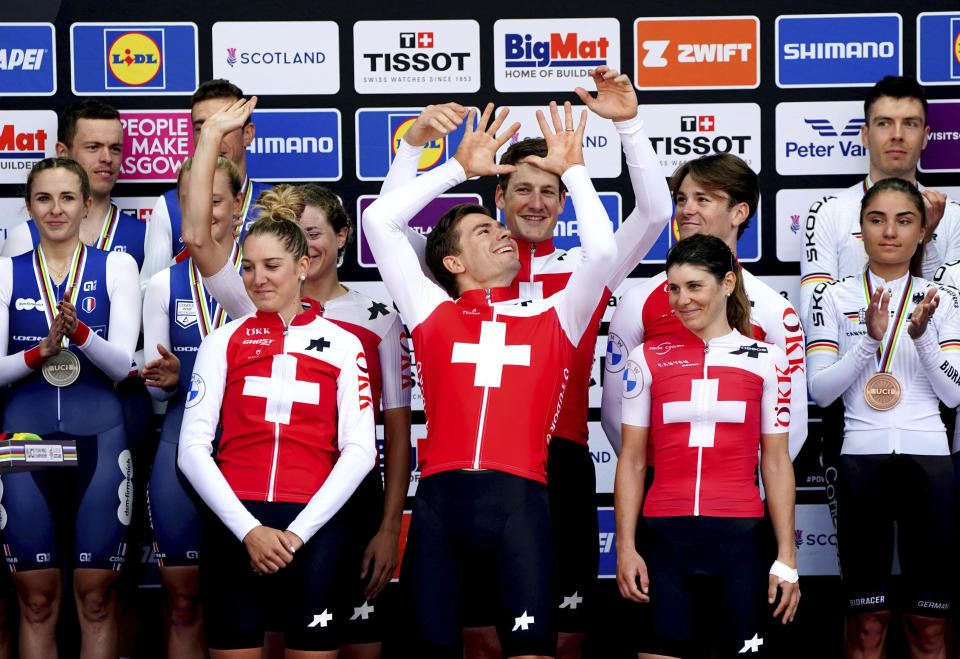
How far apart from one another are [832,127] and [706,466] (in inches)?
92.3

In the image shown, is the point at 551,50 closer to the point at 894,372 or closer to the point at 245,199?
the point at 245,199

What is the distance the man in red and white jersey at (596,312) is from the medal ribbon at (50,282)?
122 cm

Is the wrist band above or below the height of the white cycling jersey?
below

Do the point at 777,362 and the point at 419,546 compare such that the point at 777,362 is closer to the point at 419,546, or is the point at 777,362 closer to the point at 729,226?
the point at 729,226

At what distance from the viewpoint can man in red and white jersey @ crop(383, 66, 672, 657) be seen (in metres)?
3.41

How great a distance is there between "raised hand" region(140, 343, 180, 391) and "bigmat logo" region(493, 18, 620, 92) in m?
1.99

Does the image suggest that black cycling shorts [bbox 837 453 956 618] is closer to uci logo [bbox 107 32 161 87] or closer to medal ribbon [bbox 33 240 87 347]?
medal ribbon [bbox 33 240 87 347]

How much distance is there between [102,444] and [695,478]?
2.04 m

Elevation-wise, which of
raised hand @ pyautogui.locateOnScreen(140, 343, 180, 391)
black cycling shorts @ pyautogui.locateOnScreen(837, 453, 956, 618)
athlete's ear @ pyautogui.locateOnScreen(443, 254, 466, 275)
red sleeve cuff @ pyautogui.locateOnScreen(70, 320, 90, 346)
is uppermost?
athlete's ear @ pyautogui.locateOnScreen(443, 254, 466, 275)

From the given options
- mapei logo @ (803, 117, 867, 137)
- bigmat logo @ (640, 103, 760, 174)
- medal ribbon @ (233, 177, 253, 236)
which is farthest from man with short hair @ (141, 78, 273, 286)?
mapei logo @ (803, 117, 867, 137)

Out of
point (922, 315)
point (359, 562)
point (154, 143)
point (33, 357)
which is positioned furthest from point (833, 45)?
point (33, 357)

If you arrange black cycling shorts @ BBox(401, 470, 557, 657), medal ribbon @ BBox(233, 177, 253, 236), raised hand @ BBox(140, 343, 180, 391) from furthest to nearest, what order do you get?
medal ribbon @ BBox(233, 177, 253, 236) → raised hand @ BBox(140, 343, 180, 391) → black cycling shorts @ BBox(401, 470, 557, 657)

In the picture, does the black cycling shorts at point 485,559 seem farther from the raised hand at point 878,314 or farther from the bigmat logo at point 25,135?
the bigmat logo at point 25,135

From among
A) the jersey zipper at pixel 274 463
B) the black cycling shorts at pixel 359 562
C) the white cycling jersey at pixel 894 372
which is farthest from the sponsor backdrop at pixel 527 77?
the jersey zipper at pixel 274 463
